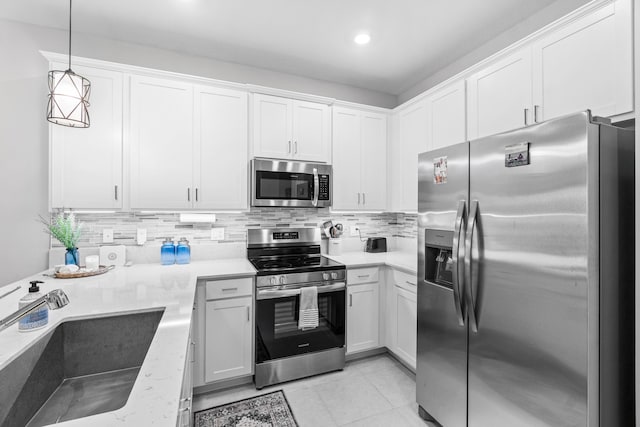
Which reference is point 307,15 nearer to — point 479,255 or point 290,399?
point 479,255

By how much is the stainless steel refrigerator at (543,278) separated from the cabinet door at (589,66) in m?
0.32

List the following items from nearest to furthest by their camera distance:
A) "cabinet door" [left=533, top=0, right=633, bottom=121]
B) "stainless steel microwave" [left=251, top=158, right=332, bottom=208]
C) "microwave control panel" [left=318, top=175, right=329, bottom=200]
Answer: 1. "cabinet door" [left=533, top=0, right=633, bottom=121]
2. "stainless steel microwave" [left=251, top=158, right=332, bottom=208]
3. "microwave control panel" [left=318, top=175, right=329, bottom=200]

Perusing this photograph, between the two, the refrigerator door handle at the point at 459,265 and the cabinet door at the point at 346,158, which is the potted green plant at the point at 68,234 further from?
the refrigerator door handle at the point at 459,265

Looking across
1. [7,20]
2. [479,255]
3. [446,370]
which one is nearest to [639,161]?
[479,255]

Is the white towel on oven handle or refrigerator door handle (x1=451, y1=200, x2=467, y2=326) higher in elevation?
refrigerator door handle (x1=451, y1=200, x2=467, y2=326)

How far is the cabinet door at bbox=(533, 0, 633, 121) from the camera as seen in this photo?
4.70ft

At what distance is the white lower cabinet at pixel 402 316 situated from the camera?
7.99ft

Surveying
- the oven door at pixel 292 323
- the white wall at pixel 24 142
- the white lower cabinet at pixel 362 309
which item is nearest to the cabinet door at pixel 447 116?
the white lower cabinet at pixel 362 309

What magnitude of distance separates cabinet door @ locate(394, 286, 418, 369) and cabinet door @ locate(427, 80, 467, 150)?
1320 mm

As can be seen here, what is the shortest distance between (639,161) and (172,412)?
6.06ft

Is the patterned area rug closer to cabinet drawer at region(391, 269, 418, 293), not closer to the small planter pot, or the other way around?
cabinet drawer at region(391, 269, 418, 293)

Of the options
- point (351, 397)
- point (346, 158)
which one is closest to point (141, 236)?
point (346, 158)

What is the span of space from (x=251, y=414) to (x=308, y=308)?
809 millimetres

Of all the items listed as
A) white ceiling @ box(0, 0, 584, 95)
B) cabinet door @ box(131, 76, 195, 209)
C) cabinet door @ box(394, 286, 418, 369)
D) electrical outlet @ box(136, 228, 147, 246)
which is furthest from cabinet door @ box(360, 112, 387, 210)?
electrical outlet @ box(136, 228, 147, 246)
